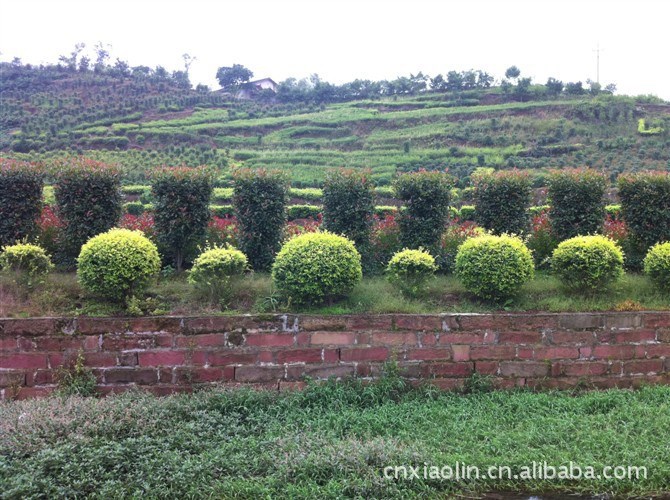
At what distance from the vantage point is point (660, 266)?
18.5ft

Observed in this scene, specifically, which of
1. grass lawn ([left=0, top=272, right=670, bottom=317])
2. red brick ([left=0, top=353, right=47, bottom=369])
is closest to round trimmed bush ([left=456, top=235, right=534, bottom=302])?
grass lawn ([left=0, top=272, right=670, bottom=317])

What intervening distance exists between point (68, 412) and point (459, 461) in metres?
2.89

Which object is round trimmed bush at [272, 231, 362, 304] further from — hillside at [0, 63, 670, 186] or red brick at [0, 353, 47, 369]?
hillside at [0, 63, 670, 186]

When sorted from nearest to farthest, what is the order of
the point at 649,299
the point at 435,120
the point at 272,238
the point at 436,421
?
the point at 436,421, the point at 649,299, the point at 272,238, the point at 435,120

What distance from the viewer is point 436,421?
414 cm

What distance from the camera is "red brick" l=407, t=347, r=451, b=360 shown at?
499 centimetres

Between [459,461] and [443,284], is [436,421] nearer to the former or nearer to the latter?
[459,461]

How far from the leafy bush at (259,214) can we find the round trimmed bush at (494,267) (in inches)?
92.3

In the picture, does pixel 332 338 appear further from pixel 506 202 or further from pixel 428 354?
pixel 506 202

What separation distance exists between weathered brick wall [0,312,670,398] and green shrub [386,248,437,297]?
1.95 feet

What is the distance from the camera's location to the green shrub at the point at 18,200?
605 cm

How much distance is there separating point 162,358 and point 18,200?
9.88 ft

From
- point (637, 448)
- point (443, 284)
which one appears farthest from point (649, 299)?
point (637, 448)

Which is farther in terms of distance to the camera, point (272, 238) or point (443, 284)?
point (272, 238)
